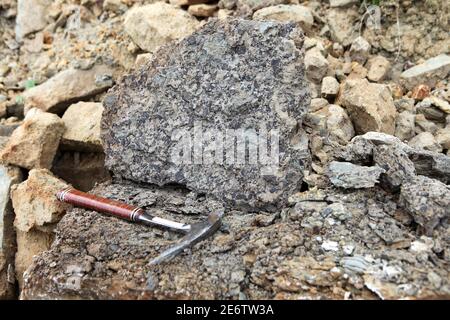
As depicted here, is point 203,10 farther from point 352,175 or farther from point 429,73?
point 352,175

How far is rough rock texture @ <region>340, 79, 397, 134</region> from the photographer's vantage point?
2.62 meters

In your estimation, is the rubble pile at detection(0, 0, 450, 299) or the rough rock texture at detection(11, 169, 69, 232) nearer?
the rubble pile at detection(0, 0, 450, 299)

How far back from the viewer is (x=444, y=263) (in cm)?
184

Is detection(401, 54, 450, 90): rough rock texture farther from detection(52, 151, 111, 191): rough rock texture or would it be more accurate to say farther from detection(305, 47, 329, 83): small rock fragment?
detection(52, 151, 111, 191): rough rock texture

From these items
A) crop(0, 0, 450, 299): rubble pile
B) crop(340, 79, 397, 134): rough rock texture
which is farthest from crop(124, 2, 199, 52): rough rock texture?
crop(340, 79, 397, 134): rough rock texture

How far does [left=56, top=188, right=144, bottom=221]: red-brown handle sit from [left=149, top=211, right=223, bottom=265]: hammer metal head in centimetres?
26

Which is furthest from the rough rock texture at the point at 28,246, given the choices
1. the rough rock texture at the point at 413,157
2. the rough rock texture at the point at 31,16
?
the rough rock texture at the point at 31,16

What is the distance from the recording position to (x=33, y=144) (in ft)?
9.30

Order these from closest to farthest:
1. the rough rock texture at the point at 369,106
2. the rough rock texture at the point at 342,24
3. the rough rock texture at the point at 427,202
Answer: the rough rock texture at the point at 427,202, the rough rock texture at the point at 369,106, the rough rock texture at the point at 342,24

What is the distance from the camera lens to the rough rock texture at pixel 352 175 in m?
2.09

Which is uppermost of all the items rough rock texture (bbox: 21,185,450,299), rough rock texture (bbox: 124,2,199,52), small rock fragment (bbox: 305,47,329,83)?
rough rock texture (bbox: 124,2,199,52)

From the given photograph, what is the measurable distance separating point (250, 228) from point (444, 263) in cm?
74

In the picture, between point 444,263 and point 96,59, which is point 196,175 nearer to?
point 444,263

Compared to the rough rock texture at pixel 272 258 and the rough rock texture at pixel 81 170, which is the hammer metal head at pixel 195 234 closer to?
the rough rock texture at pixel 272 258
